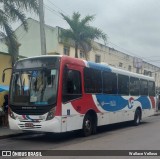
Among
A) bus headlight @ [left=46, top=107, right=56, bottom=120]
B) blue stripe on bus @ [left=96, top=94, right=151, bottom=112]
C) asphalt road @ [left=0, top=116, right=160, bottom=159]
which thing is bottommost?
asphalt road @ [left=0, top=116, right=160, bottom=159]

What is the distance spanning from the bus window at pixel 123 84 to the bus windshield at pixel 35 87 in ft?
18.3

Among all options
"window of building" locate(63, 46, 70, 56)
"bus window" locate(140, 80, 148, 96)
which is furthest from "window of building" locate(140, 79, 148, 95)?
"window of building" locate(63, 46, 70, 56)

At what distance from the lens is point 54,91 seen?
12.8m

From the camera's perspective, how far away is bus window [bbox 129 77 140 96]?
19.6 metres

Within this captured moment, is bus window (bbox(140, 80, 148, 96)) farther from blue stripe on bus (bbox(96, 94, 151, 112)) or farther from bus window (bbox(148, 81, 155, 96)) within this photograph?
blue stripe on bus (bbox(96, 94, 151, 112))

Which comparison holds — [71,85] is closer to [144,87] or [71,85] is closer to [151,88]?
[144,87]

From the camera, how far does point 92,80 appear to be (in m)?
15.2

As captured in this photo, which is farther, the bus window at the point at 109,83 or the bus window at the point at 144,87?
the bus window at the point at 144,87

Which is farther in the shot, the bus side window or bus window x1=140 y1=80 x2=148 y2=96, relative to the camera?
bus window x1=140 y1=80 x2=148 y2=96

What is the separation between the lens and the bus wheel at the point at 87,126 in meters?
14.5

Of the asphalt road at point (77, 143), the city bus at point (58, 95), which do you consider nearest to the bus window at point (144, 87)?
the city bus at point (58, 95)

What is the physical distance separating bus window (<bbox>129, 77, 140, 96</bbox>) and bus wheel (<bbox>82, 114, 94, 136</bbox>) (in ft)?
16.5

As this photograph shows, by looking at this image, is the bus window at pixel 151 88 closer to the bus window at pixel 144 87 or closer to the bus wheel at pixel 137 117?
the bus window at pixel 144 87

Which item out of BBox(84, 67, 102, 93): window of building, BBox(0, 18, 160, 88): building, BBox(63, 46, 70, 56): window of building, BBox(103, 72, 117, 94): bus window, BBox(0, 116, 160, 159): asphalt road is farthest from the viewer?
BBox(63, 46, 70, 56): window of building
